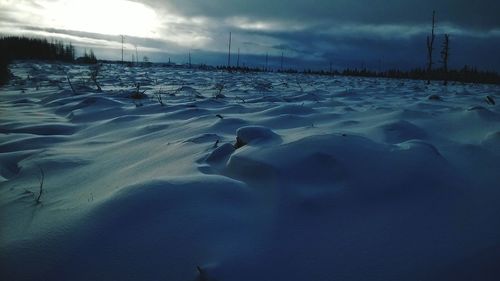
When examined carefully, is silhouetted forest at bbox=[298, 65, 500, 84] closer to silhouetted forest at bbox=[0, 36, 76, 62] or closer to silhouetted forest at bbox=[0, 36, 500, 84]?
silhouetted forest at bbox=[0, 36, 500, 84]

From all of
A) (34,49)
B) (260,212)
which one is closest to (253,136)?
(260,212)

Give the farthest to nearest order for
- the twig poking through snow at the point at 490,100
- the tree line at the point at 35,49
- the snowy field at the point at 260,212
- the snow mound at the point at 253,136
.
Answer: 1. the tree line at the point at 35,49
2. the twig poking through snow at the point at 490,100
3. the snow mound at the point at 253,136
4. the snowy field at the point at 260,212

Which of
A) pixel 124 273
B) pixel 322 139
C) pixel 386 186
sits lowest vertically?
pixel 124 273

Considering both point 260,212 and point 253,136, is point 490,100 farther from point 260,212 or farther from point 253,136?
point 260,212

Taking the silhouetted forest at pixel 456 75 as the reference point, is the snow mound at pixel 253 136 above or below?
below

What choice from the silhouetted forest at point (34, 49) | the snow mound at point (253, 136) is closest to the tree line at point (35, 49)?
the silhouetted forest at point (34, 49)

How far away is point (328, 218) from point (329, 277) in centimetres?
23

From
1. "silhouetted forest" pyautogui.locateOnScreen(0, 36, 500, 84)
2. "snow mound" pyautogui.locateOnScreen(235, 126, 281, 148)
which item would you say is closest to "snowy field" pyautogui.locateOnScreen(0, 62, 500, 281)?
"snow mound" pyautogui.locateOnScreen(235, 126, 281, 148)

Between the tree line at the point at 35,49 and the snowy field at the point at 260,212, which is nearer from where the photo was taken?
the snowy field at the point at 260,212

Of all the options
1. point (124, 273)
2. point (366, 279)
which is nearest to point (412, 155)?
point (366, 279)

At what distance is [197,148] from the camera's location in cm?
172

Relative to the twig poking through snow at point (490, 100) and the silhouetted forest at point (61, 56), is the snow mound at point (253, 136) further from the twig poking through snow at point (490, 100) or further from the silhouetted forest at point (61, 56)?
the silhouetted forest at point (61, 56)

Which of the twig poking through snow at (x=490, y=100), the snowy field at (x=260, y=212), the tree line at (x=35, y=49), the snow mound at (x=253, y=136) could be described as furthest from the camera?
the tree line at (x=35, y=49)

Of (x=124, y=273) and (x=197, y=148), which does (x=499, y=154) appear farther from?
(x=124, y=273)
